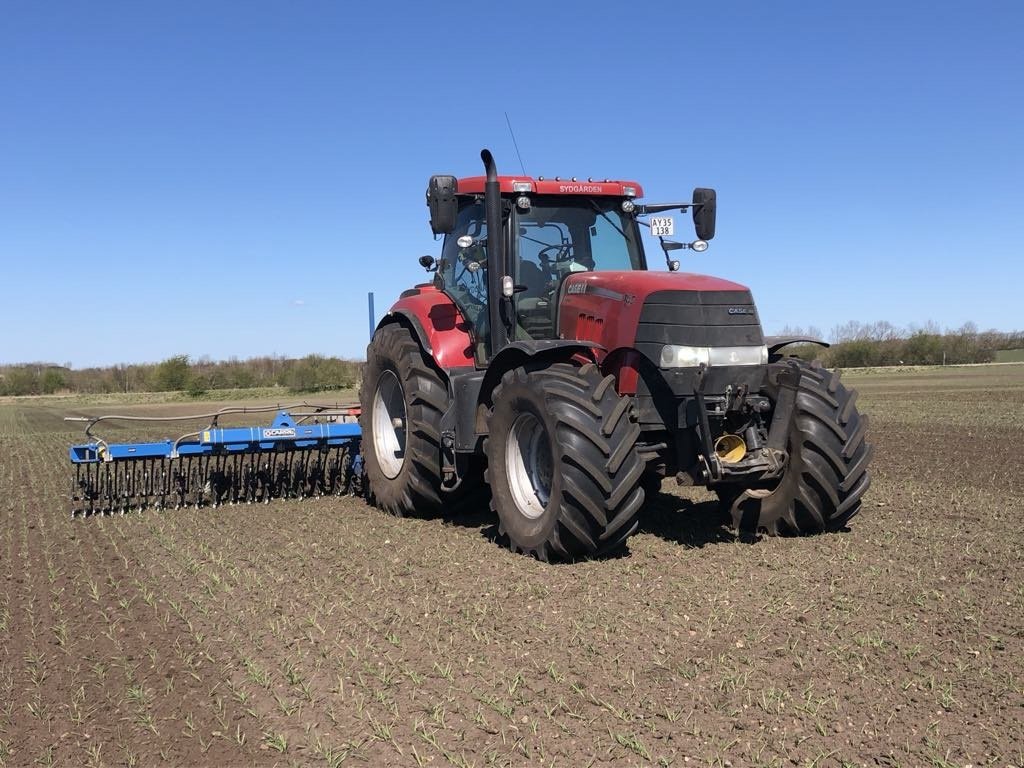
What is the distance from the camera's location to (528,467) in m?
6.61

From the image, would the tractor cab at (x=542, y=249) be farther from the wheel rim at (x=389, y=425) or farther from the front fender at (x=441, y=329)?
the wheel rim at (x=389, y=425)

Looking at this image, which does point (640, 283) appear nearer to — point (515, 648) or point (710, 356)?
point (710, 356)

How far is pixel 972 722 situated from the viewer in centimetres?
359

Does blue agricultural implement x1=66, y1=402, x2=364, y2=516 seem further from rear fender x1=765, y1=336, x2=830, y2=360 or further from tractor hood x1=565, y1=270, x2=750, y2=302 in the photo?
rear fender x1=765, y1=336, x2=830, y2=360

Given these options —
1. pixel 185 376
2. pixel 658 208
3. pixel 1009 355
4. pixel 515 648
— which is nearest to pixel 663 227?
pixel 658 208

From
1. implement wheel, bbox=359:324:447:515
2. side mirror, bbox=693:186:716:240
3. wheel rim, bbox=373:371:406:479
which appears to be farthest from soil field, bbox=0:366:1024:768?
side mirror, bbox=693:186:716:240

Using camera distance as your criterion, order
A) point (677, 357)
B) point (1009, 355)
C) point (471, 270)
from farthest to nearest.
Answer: point (1009, 355), point (471, 270), point (677, 357)

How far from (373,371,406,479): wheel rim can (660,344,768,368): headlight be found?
10.2 feet

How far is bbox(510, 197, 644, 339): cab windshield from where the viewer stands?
23.7 ft

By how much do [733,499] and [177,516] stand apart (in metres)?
5.04

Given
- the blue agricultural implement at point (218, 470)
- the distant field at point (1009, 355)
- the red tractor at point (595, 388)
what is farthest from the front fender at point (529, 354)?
the distant field at point (1009, 355)

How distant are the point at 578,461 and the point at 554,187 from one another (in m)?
2.64

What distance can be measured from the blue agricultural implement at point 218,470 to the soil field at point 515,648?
1.20 meters

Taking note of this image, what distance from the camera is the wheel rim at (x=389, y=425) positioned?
8656 millimetres
